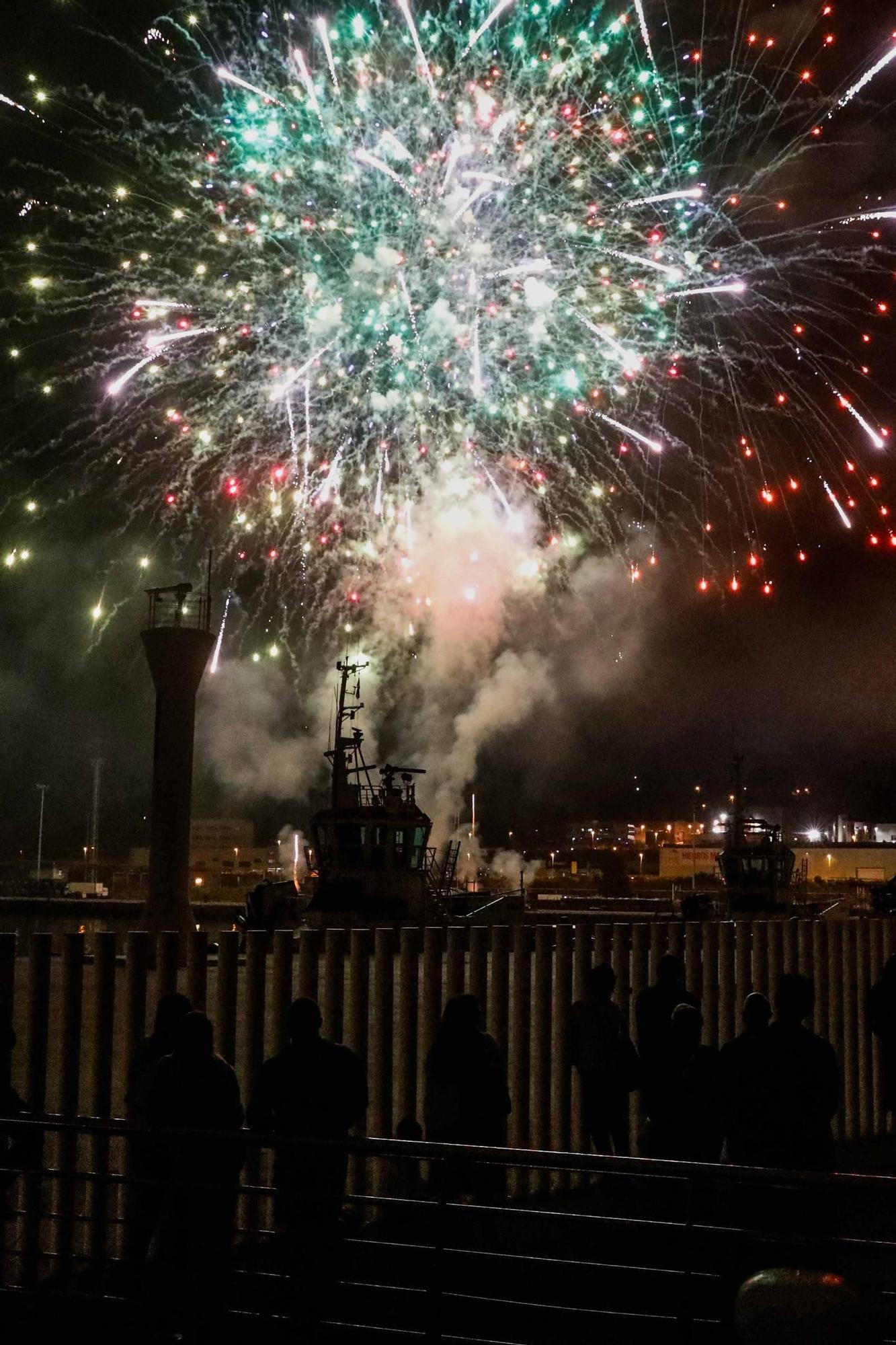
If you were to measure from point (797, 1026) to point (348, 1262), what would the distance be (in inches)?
112

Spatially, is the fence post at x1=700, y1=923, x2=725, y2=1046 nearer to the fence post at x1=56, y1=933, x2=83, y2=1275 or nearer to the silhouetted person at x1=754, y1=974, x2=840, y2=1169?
the silhouetted person at x1=754, y1=974, x2=840, y2=1169

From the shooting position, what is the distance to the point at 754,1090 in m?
6.35

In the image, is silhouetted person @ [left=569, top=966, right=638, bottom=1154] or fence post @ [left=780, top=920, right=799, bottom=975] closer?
silhouetted person @ [left=569, top=966, right=638, bottom=1154]

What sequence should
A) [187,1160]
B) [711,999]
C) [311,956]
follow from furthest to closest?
1. [711,999]
2. [311,956]
3. [187,1160]

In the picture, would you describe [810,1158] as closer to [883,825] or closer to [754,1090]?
[754,1090]

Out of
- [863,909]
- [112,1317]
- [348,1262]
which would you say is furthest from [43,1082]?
[863,909]

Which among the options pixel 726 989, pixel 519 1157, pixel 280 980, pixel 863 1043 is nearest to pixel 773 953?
pixel 726 989

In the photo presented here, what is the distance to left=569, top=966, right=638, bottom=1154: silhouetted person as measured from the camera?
8906mm

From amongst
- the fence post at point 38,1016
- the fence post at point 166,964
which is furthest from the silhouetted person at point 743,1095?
the fence post at point 38,1016

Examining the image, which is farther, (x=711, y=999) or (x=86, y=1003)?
(x=711, y=999)

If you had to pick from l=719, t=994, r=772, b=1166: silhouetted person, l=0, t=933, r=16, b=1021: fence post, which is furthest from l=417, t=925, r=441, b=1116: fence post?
l=0, t=933, r=16, b=1021: fence post

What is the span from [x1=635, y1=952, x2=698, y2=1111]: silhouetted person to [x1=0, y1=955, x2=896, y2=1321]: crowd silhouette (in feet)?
1.33

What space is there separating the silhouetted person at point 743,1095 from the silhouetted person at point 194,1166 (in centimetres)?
250

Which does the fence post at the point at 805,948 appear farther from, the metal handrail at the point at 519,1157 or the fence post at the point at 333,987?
the metal handrail at the point at 519,1157
